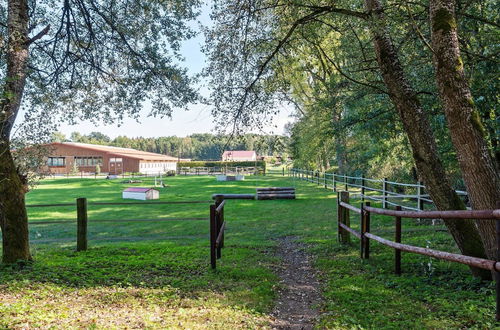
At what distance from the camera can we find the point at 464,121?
3984mm

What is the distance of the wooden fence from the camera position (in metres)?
9.87

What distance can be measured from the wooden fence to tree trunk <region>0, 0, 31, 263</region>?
667cm

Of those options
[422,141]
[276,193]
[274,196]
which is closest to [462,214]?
[422,141]

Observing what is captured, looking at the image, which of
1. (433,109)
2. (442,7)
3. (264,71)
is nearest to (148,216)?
(264,71)

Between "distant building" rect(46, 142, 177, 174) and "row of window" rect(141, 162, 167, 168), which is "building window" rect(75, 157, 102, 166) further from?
"row of window" rect(141, 162, 167, 168)

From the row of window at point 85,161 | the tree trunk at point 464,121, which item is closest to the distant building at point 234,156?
the tree trunk at point 464,121

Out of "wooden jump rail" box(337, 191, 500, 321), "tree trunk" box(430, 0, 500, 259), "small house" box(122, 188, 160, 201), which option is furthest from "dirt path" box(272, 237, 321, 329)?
"small house" box(122, 188, 160, 201)

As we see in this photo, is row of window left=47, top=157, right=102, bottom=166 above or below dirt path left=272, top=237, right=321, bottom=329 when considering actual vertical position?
above

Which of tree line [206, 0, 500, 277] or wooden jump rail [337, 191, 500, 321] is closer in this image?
wooden jump rail [337, 191, 500, 321]

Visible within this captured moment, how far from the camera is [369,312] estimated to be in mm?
3430

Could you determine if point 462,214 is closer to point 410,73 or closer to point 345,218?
point 345,218

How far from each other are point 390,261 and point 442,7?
376 centimetres

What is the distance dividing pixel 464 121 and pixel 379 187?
16.6m

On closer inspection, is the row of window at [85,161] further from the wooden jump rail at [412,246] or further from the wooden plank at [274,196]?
the wooden jump rail at [412,246]
